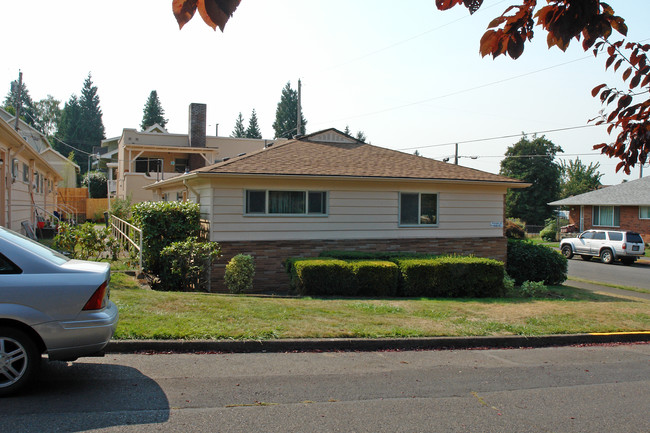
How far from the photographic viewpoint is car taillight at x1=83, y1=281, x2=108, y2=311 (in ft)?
17.1

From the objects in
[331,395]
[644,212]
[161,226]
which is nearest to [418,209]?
[161,226]

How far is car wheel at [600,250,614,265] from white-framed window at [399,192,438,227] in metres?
15.7

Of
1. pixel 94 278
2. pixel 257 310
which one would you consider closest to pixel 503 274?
pixel 257 310

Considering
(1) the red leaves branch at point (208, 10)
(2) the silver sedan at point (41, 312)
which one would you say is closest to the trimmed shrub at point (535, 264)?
(2) the silver sedan at point (41, 312)

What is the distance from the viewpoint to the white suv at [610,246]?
27.0 metres

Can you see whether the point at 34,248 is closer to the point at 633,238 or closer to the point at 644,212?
the point at 633,238

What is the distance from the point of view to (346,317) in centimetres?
916

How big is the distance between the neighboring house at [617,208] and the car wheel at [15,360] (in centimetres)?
3782

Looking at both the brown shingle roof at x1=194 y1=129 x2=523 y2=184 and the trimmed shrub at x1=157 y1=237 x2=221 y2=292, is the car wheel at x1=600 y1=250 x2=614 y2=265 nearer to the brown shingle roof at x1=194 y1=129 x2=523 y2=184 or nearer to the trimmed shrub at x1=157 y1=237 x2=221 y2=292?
the brown shingle roof at x1=194 y1=129 x2=523 y2=184

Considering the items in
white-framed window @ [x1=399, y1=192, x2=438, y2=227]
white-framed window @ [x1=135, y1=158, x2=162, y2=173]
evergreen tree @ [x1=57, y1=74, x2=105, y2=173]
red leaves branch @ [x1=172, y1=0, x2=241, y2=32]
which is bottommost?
white-framed window @ [x1=399, y1=192, x2=438, y2=227]

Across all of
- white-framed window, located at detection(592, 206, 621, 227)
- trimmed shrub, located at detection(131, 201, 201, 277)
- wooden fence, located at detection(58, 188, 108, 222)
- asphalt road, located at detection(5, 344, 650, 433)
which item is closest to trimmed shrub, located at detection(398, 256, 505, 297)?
asphalt road, located at detection(5, 344, 650, 433)

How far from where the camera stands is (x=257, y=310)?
29.9 ft

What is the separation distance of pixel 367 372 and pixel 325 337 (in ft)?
4.31

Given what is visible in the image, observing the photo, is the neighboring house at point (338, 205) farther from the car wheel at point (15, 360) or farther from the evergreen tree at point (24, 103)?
the evergreen tree at point (24, 103)
